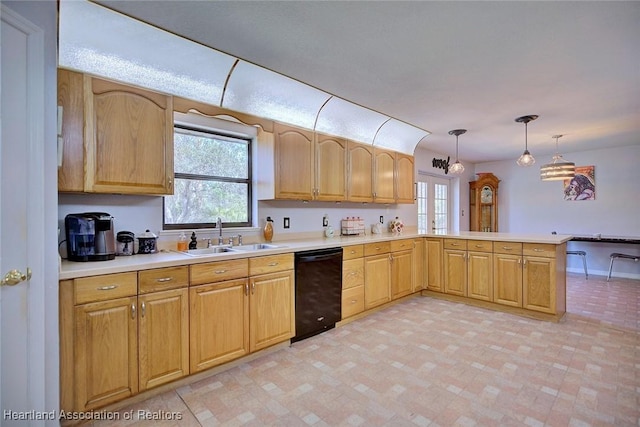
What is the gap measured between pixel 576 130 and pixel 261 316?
494 centimetres

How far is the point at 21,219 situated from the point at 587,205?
7799mm

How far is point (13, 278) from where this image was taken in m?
1.44

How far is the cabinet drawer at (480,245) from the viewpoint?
3.82 metres

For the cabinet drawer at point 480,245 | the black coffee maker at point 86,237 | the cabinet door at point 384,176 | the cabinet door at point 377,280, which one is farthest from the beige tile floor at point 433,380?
the cabinet door at point 384,176

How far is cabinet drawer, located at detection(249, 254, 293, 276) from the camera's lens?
2509mm

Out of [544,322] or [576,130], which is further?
[576,130]

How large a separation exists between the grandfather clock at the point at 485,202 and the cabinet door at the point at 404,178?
2.79 meters

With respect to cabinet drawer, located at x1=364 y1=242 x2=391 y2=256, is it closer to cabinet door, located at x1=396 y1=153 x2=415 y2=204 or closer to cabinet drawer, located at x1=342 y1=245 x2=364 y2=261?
cabinet drawer, located at x1=342 y1=245 x2=364 y2=261

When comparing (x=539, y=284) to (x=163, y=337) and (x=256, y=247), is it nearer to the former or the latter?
(x=256, y=247)

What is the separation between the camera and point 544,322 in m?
3.38

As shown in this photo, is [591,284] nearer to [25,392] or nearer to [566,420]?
[566,420]

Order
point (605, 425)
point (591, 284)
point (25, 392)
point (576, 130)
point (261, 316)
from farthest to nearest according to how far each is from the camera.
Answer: point (591, 284)
point (576, 130)
point (261, 316)
point (605, 425)
point (25, 392)

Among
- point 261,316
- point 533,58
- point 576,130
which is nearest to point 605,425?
point 261,316

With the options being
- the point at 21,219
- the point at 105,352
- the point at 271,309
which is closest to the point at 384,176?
the point at 271,309
